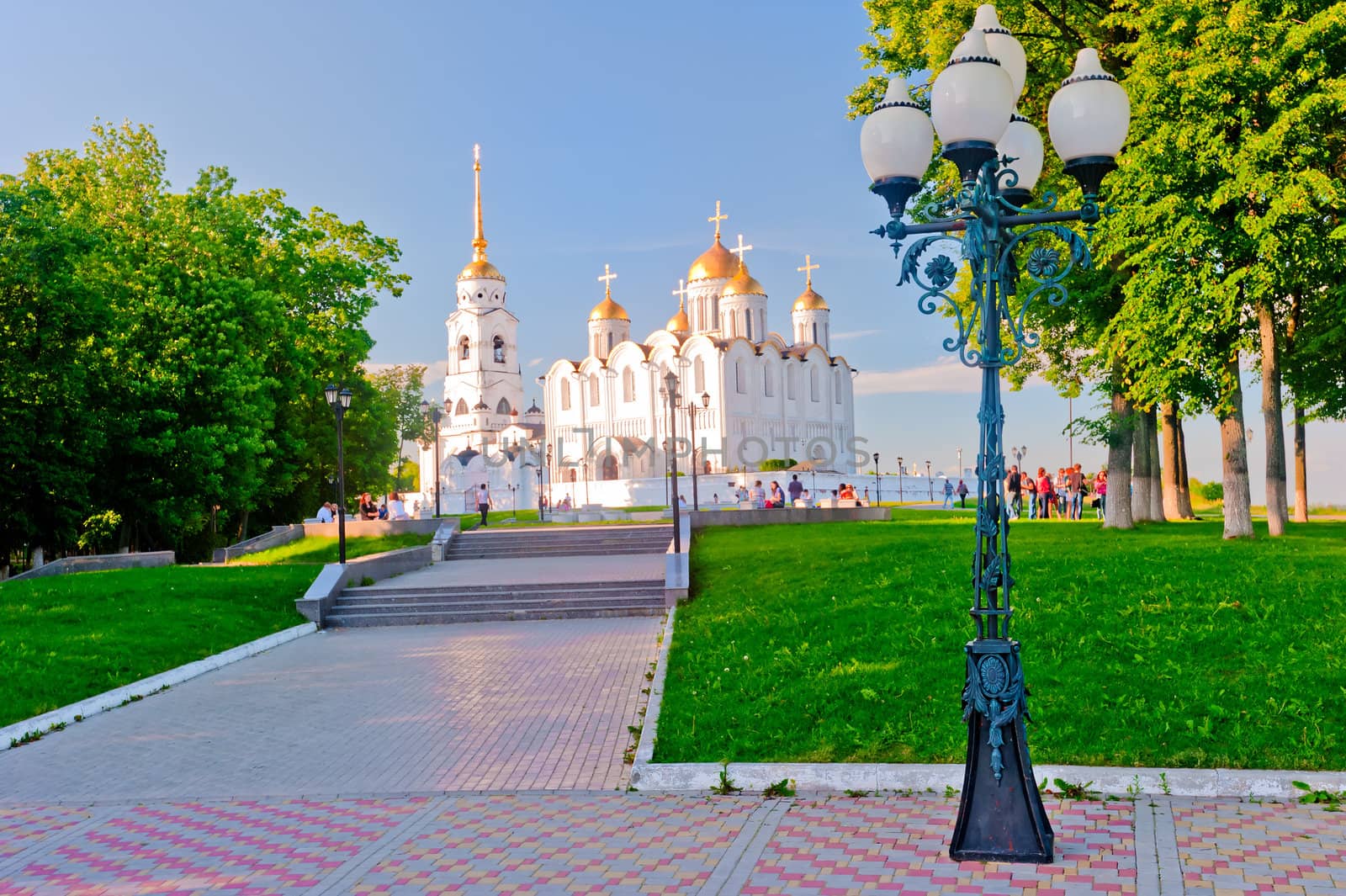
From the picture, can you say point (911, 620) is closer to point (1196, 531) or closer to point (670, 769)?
point (670, 769)

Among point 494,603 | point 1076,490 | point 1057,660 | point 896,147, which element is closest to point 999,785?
point 896,147

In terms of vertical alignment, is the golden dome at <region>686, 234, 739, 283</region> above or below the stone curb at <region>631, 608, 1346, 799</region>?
above

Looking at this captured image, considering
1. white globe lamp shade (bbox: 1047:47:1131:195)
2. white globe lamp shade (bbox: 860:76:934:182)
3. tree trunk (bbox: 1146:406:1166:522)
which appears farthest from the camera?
tree trunk (bbox: 1146:406:1166:522)

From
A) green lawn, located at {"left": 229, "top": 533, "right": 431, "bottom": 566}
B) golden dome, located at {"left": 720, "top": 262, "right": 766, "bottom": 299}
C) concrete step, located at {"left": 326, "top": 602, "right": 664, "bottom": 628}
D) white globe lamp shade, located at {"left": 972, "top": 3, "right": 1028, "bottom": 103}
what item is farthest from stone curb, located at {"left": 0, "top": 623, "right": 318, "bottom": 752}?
golden dome, located at {"left": 720, "top": 262, "right": 766, "bottom": 299}

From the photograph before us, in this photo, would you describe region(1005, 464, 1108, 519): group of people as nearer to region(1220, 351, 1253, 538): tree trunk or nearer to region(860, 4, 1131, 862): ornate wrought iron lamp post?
region(1220, 351, 1253, 538): tree trunk

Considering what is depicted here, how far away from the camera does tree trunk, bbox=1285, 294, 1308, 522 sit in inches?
907

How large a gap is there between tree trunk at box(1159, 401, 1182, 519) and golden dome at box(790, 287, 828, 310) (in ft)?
195

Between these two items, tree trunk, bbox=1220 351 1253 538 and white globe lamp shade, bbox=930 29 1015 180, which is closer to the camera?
white globe lamp shade, bbox=930 29 1015 180

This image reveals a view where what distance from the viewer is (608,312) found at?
8462 centimetres

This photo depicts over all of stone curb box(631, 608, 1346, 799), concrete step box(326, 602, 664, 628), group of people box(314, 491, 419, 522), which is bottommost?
stone curb box(631, 608, 1346, 799)

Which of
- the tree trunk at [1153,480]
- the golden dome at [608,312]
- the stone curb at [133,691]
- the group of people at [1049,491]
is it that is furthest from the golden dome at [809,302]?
the stone curb at [133,691]

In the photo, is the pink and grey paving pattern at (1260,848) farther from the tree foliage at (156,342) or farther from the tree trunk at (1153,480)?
the tree foliage at (156,342)

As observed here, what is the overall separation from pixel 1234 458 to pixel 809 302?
67.9 metres

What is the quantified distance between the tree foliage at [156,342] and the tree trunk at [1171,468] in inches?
880
